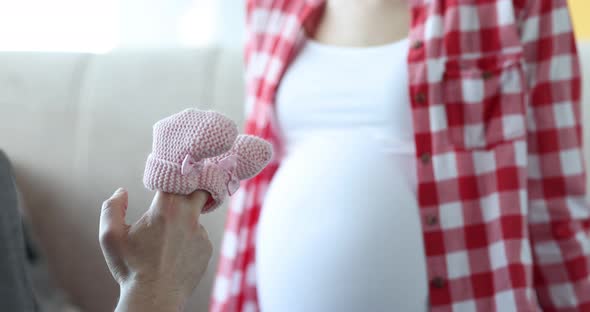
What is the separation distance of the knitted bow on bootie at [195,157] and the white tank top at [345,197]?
16.0 inches

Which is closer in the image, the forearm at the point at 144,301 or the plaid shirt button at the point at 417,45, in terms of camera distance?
the forearm at the point at 144,301

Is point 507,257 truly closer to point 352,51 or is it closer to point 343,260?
point 343,260

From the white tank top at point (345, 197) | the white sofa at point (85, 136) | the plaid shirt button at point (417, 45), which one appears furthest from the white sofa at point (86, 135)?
the plaid shirt button at point (417, 45)

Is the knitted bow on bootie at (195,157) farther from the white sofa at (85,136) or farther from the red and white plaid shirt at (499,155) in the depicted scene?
the white sofa at (85,136)

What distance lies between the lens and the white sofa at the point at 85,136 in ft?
4.36

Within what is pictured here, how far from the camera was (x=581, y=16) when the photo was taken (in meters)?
1.39

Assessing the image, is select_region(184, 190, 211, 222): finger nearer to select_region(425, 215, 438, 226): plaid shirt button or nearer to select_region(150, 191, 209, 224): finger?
select_region(150, 191, 209, 224): finger

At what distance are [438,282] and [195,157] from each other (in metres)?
0.56

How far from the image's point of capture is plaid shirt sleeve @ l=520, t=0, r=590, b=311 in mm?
1020

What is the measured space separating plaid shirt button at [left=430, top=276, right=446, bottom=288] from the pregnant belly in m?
0.02

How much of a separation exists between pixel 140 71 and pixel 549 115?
A: 804 millimetres

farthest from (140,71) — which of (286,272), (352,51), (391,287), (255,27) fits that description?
(391,287)

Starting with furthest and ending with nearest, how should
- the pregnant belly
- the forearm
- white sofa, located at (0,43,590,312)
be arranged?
1. white sofa, located at (0,43,590,312)
2. the pregnant belly
3. the forearm

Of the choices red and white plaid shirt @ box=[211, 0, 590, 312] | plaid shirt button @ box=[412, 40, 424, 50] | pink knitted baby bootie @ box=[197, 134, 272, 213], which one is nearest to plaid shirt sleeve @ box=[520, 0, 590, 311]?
red and white plaid shirt @ box=[211, 0, 590, 312]
